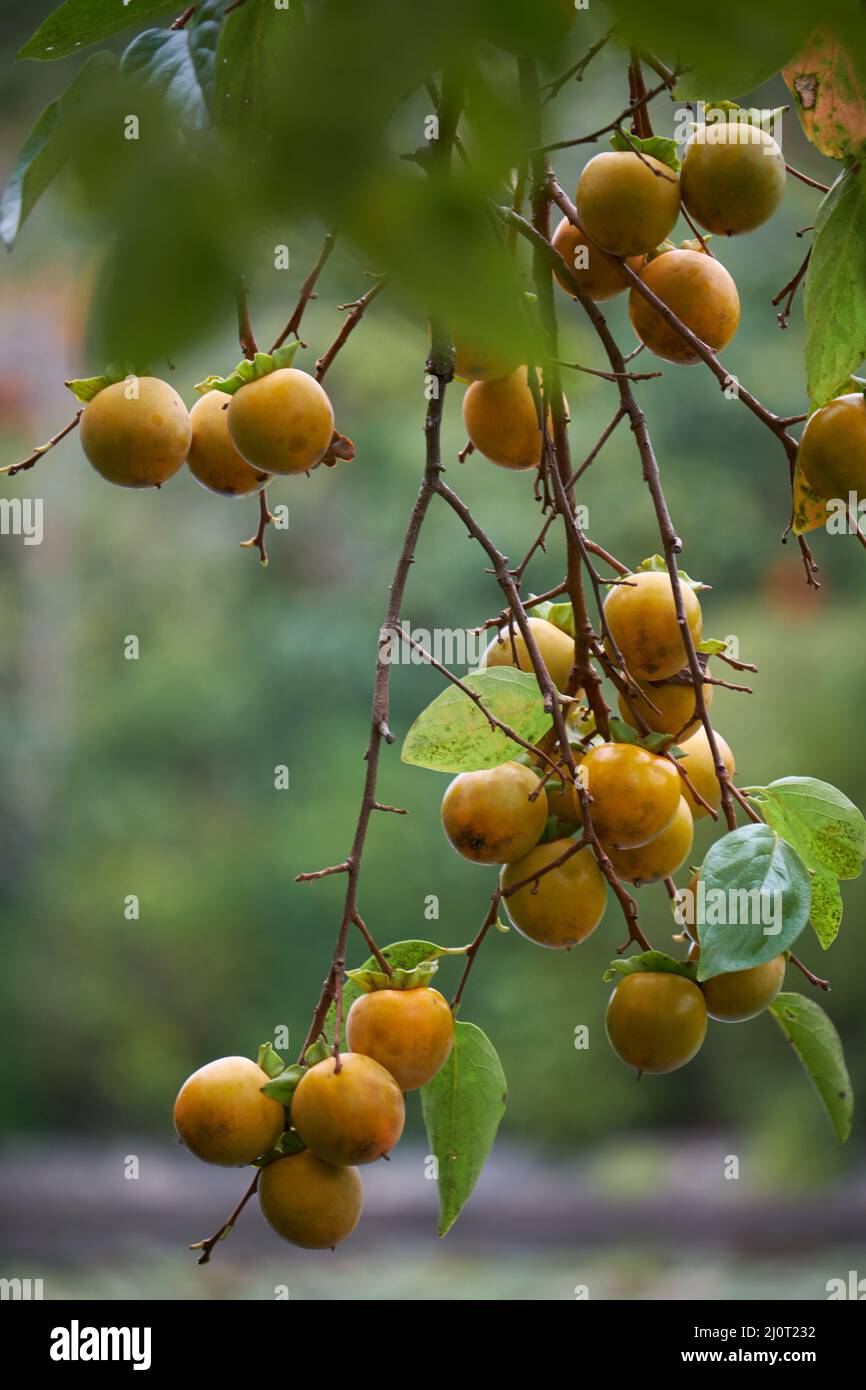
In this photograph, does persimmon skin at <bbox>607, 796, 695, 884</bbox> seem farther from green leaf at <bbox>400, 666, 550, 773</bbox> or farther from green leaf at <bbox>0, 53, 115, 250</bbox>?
green leaf at <bbox>0, 53, 115, 250</bbox>

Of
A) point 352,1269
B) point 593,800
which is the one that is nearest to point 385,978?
point 593,800

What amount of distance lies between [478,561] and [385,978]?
7.11 ft

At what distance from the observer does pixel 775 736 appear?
7.15ft

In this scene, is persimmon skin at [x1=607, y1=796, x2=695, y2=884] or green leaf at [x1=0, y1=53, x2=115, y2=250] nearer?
green leaf at [x1=0, y1=53, x2=115, y2=250]

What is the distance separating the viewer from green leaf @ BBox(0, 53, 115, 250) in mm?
243

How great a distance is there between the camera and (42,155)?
0.86 ft

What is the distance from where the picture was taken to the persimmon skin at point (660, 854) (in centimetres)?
39

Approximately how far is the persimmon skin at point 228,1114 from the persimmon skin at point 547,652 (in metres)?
0.15

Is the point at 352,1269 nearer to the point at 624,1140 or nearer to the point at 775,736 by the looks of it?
the point at 624,1140

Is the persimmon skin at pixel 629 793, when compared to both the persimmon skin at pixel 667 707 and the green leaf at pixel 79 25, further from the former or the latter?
the green leaf at pixel 79 25

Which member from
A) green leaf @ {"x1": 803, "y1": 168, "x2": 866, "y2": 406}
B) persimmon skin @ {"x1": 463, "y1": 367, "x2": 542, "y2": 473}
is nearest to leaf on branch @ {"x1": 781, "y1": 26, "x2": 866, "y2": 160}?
green leaf @ {"x1": 803, "y1": 168, "x2": 866, "y2": 406}

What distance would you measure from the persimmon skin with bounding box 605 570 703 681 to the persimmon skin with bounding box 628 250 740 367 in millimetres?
75

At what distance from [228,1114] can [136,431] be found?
0.66 feet

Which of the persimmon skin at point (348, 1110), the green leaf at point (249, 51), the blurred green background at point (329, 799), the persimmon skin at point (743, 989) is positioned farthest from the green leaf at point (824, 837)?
the blurred green background at point (329, 799)
